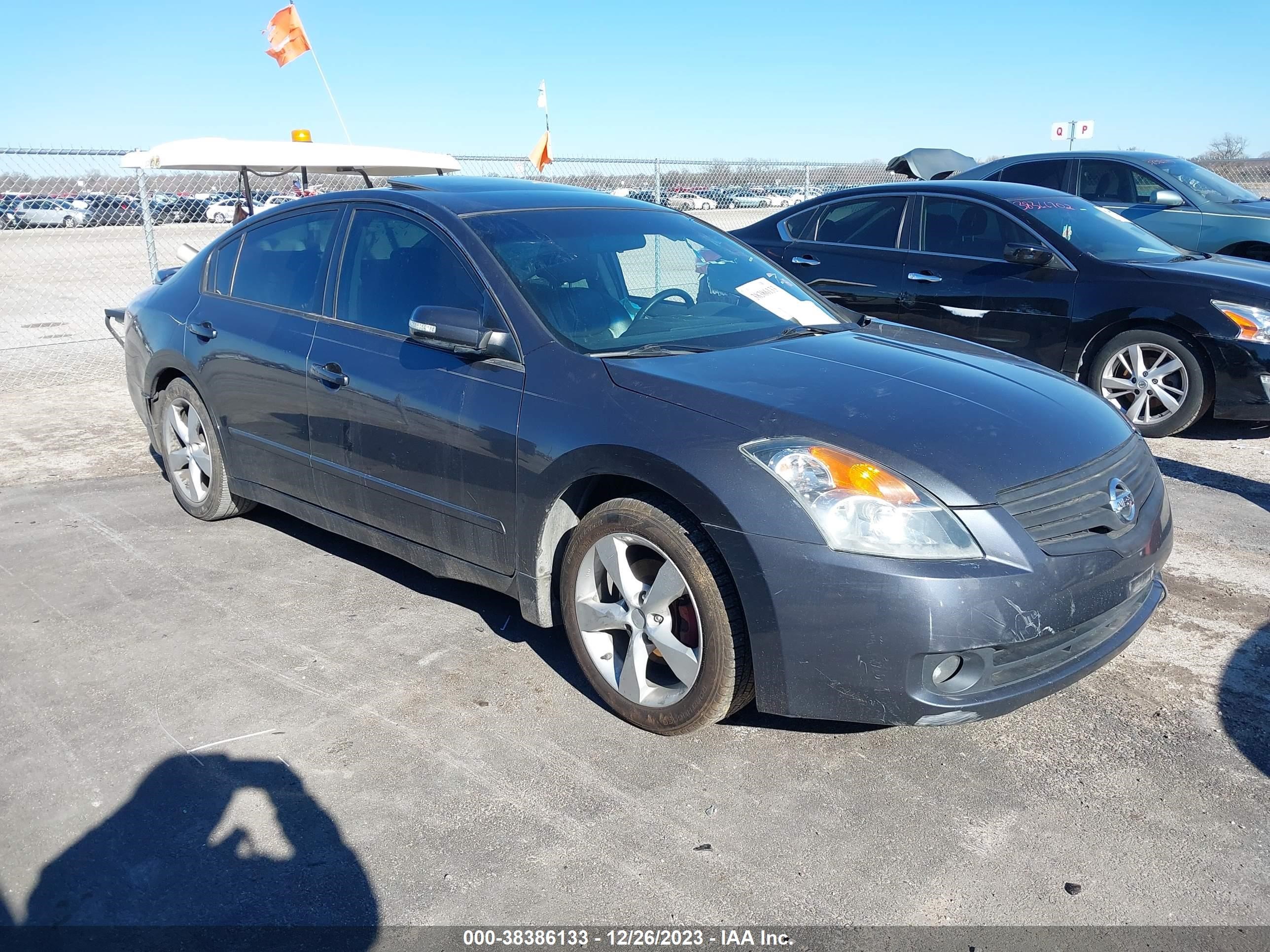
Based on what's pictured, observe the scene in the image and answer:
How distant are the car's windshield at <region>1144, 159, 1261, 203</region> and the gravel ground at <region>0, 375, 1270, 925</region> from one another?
7489 millimetres

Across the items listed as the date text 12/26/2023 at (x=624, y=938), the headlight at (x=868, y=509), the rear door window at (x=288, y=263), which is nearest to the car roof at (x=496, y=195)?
the rear door window at (x=288, y=263)

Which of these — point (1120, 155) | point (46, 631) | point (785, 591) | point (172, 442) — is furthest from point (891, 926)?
point (1120, 155)

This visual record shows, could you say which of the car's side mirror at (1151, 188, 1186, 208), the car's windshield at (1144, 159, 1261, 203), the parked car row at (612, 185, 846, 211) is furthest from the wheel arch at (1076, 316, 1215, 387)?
the parked car row at (612, 185, 846, 211)

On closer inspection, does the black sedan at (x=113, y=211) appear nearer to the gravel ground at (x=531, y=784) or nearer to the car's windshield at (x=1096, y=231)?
the gravel ground at (x=531, y=784)

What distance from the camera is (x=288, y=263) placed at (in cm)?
454

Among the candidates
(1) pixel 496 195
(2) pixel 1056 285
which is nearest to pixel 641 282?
(1) pixel 496 195

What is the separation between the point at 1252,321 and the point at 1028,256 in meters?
1.37

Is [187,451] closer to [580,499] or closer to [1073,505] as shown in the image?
[580,499]

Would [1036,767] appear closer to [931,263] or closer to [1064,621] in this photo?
[1064,621]

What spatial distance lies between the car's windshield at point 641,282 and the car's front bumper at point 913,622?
42.1 inches

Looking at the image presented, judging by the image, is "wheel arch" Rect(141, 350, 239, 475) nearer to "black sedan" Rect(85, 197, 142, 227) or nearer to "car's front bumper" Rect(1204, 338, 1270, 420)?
"black sedan" Rect(85, 197, 142, 227)

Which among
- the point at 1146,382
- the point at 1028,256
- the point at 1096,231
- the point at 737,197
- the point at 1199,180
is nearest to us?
the point at 1146,382

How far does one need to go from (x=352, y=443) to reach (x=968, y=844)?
8.52 feet

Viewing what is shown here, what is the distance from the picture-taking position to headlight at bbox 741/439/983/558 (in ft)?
8.95
